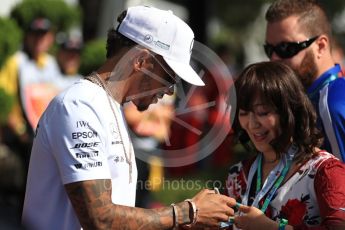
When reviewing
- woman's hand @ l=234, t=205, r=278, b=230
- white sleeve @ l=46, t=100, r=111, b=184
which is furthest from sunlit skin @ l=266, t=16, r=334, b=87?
white sleeve @ l=46, t=100, r=111, b=184

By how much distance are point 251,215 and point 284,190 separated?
20 cm

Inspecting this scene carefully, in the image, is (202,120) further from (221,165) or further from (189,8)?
(189,8)

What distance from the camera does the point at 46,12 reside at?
9844 millimetres

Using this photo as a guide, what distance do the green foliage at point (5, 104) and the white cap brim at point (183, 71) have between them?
4.68 meters

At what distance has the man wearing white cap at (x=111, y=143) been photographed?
3490 millimetres

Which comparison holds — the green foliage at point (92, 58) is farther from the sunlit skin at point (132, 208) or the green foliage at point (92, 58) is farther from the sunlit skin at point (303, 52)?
the sunlit skin at point (132, 208)

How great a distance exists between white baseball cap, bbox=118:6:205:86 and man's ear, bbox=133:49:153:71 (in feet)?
0.09

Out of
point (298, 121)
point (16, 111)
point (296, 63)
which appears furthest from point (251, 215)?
point (16, 111)

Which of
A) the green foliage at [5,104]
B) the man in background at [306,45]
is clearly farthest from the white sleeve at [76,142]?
the green foliage at [5,104]

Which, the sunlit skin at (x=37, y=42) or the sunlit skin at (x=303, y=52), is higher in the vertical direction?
the sunlit skin at (x=303, y=52)

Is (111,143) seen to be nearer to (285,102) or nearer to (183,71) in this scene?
(183,71)

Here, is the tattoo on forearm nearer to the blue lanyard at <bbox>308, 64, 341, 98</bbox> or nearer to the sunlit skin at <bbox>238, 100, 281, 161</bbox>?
the sunlit skin at <bbox>238, 100, 281, 161</bbox>

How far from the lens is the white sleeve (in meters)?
3.48

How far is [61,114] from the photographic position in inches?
138
